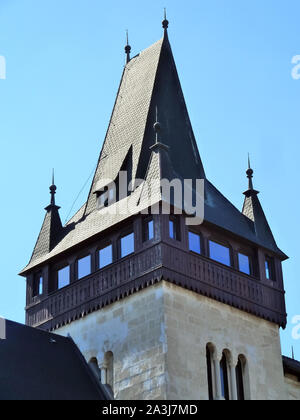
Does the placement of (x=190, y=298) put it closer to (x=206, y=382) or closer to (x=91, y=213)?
(x=206, y=382)

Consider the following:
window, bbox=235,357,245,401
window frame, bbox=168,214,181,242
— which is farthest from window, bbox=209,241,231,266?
window, bbox=235,357,245,401

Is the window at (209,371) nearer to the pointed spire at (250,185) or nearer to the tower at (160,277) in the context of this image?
the tower at (160,277)

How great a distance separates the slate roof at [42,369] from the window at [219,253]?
227 inches

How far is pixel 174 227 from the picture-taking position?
38188 millimetres

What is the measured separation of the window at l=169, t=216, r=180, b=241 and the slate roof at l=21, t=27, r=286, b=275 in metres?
1.41

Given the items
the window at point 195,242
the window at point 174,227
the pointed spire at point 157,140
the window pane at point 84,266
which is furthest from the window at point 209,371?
the pointed spire at point 157,140

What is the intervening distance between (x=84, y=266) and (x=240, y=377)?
6.79 m

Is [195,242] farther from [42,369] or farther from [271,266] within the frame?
[42,369]

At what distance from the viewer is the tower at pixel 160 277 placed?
3669 centimetres

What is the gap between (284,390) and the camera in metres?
39.7

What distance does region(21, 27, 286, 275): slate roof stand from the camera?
40500mm

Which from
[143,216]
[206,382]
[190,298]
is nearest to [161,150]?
[143,216]

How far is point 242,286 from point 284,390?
12.9 ft
